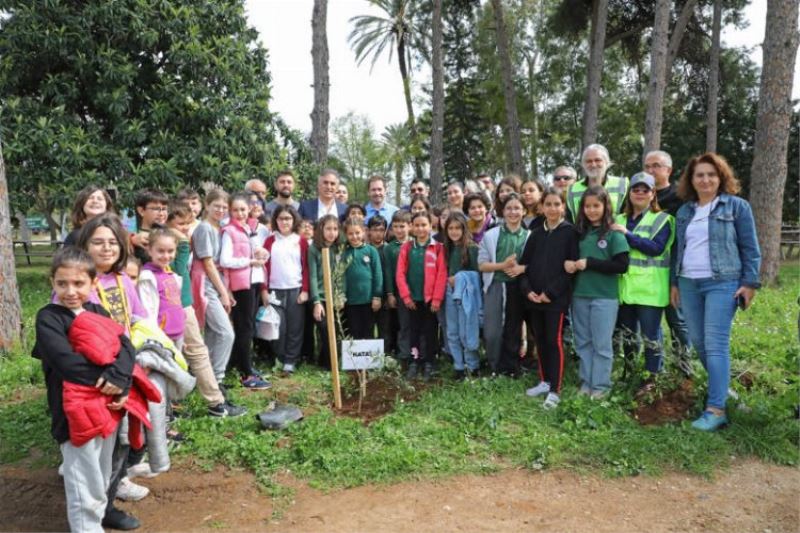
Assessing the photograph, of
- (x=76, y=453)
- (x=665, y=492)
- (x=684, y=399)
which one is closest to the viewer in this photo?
(x=76, y=453)

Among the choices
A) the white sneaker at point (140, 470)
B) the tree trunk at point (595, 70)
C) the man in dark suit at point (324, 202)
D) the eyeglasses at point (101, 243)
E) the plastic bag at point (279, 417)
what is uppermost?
the tree trunk at point (595, 70)

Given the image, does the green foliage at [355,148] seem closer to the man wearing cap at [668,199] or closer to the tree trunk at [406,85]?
the tree trunk at [406,85]

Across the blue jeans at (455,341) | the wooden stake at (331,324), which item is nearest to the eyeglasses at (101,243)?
the wooden stake at (331,324)

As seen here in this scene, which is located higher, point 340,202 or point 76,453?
point 340,202

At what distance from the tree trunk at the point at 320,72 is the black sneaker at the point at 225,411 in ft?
25.7

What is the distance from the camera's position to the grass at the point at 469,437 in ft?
12.7

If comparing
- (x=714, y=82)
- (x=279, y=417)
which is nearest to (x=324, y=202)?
(x=279, y=417)

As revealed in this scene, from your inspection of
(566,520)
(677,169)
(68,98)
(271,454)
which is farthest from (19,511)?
(677,169)

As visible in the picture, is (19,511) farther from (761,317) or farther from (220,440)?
(761,317)

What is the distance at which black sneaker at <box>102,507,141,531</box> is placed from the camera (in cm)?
325

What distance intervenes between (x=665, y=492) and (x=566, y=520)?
79 centimetres

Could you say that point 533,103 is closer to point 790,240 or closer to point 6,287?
point 790,240

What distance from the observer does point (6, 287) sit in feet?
21.3

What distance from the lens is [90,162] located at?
368 inches
